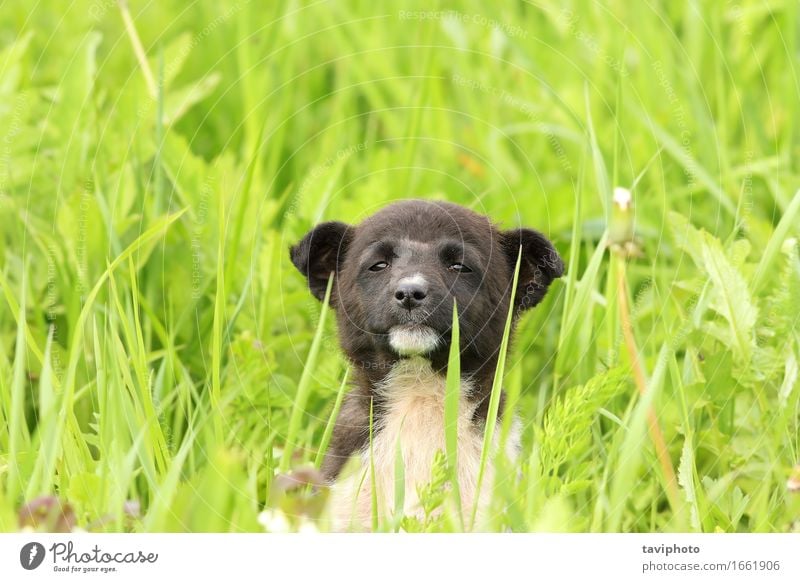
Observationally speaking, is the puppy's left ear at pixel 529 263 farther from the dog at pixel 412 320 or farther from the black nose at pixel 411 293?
the black nose at pixel 411 293

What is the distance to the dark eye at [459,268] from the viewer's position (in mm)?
5988

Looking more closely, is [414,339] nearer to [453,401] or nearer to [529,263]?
[453,401]

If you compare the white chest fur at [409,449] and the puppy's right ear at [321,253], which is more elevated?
the puppy's right ear at [321,253]

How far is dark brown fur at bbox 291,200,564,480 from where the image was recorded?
5859 millimetres

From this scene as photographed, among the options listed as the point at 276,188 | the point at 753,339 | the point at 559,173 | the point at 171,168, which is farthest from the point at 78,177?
the point at 753,339

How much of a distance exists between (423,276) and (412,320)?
0.22 m

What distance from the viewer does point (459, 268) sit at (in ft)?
19.7

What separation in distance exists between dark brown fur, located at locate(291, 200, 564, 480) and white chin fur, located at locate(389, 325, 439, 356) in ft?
0.12

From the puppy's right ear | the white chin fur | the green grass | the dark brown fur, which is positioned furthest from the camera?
the puppy's right ear

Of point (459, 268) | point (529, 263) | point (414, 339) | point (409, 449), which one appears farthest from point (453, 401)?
point (529, 263)

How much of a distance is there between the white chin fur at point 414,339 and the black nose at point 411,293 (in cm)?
13

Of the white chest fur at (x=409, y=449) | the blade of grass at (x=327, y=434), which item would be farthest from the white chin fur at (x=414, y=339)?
the blade of grass at (x=327, y=434)

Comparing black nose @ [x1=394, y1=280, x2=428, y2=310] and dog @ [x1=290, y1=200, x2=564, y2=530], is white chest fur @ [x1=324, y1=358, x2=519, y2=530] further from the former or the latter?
black nose @ [x1=394, y1=280, x2=428, y2=310]

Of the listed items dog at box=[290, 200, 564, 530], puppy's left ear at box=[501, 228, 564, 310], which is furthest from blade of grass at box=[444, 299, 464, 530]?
puppy's left ear at box=[501, 228, 564, 310]
